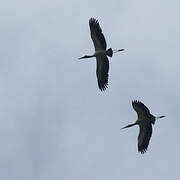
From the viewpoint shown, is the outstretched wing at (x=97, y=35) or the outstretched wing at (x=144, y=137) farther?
the outstretched wing at (x=97, y=35)

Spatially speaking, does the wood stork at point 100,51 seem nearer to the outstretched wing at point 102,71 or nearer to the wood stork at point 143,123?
the outstretched wing at point 102,71

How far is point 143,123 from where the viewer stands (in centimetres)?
5744

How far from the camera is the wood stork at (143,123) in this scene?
57000 mm

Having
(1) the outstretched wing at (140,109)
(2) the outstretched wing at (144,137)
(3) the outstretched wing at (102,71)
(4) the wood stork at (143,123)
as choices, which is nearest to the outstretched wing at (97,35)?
(3) the outstretched wing at (102,71)

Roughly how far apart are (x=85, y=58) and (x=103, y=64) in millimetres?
2508

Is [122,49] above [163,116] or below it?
above

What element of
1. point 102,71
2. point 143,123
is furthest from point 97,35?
point 143,123

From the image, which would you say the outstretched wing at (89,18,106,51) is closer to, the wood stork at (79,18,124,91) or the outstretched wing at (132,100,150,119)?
the wood stork at (79,18,124,91)

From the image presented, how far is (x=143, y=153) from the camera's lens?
57625mm

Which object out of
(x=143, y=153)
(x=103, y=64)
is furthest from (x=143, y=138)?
(x=103, y=64)

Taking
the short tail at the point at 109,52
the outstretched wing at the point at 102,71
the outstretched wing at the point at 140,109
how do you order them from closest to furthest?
the outstretched wing at the point at 140,109 → the short tail at the point at 109,52 → the outstretched wing at the point at 102,71

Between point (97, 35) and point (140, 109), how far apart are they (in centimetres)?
444

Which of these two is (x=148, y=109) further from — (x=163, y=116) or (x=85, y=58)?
(x=85, y=58)

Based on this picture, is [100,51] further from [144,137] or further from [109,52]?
[144,137]
